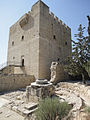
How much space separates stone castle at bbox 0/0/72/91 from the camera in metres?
12.1

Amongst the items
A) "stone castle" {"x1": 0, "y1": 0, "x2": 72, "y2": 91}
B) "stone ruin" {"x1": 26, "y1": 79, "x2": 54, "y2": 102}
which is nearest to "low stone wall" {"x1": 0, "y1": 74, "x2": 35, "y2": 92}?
"stone castle" {"x1": 0, "y1": 0, "x2": 72, "y2": 91}

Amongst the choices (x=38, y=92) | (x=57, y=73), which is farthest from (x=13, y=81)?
(x=38, y=92)

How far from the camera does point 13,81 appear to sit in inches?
384

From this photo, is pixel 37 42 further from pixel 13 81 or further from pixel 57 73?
pixel 13 81

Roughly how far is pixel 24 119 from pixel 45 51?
9915 millimetres

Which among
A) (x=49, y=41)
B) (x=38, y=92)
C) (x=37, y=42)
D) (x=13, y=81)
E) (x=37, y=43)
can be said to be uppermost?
(x=49, y=41)

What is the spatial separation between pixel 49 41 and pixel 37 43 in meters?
2.48

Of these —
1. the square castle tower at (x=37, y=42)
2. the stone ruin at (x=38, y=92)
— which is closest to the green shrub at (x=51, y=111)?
the stone ruin at (x=38, y=92)

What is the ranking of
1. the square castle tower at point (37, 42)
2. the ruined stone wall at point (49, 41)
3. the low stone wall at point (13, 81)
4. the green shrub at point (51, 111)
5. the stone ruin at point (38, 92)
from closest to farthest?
the green shrub at point (51, 111), the stone ruin at point (38, 92), the low stone wall at point (13, 81), the square castle tower at point (37, 42), the ruined stone wall at point (49, 41)

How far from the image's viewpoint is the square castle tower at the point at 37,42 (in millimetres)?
12102

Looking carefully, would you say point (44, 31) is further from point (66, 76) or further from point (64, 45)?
point (66, 76)

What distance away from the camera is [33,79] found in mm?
11711

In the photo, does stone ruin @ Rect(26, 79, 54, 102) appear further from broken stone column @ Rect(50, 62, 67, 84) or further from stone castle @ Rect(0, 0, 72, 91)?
stone castle @ Rect(0, 0, 72, 91)

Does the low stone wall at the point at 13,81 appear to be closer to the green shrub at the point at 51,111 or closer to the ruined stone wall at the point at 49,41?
the ruined stone wall at the point at 49,41
